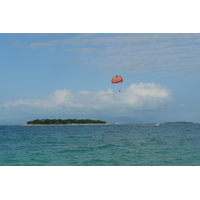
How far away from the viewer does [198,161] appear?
12109mm

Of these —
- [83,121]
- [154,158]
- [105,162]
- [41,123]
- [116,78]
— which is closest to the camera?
[105,162]

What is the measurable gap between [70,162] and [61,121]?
255 feet

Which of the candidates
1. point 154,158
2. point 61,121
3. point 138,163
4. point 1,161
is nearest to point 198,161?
point 154,158

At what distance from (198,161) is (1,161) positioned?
394 inches

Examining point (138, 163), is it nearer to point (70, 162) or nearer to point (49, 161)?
point (70, 162)

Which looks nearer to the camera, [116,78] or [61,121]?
[116,78]
